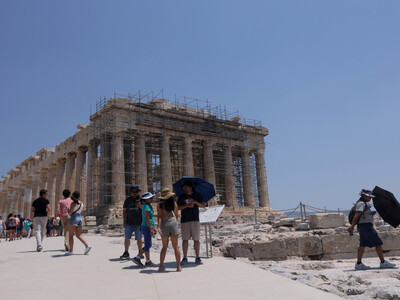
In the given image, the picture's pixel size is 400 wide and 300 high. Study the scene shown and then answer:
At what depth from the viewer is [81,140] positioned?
30922mm

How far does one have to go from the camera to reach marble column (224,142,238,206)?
3341cm

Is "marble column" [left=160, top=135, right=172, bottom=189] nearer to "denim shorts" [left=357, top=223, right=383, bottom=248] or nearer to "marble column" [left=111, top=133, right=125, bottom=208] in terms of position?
"marble column" [left=111, top=133, right=125, bottom=208]

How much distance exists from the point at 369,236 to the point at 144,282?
14.2ft

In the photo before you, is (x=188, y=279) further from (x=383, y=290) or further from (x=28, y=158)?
(x=28, y=158)

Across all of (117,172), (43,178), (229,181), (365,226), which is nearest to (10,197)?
(43,178)

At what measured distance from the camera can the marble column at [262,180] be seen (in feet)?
117

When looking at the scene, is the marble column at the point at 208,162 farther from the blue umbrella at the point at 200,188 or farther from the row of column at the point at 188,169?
the blue umbrella at the point at 200,188

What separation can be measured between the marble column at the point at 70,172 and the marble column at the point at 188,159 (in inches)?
380

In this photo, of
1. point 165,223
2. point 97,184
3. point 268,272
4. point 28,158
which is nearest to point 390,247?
point 268,272

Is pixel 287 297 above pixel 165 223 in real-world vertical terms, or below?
below

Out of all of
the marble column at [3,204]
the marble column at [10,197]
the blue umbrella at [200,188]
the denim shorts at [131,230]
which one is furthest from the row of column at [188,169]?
the marble column at [3,204]

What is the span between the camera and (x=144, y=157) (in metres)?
28.4

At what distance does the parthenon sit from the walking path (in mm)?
18302

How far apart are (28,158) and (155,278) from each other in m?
39.5
